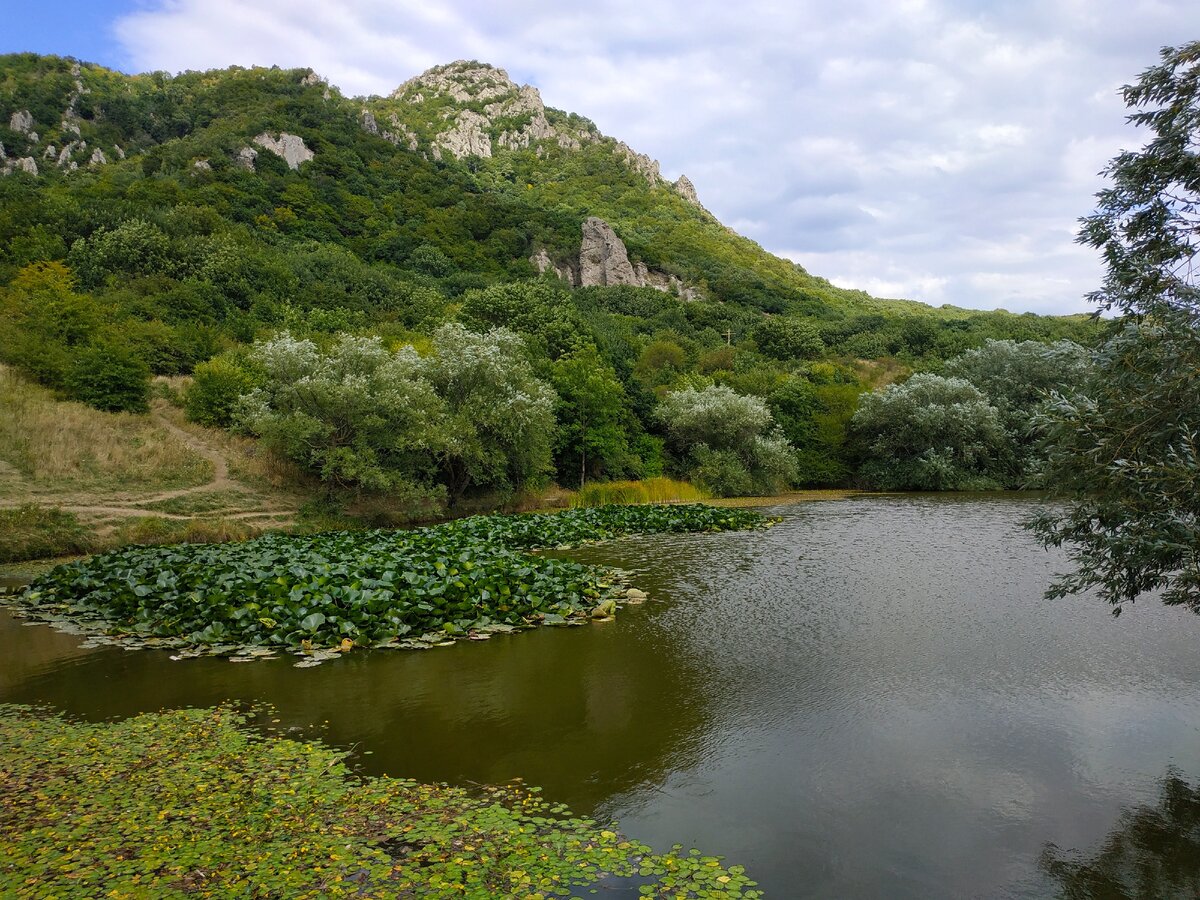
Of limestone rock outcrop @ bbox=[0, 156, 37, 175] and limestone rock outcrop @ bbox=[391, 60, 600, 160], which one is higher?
limestone rock outcrop @ bbox=[391, 60, 600, 160]

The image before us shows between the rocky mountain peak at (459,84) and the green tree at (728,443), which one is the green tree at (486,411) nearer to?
the green tree at (728,443)

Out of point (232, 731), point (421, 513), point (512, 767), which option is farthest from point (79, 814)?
point (421, 513)

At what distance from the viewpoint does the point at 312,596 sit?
11594 millimetres

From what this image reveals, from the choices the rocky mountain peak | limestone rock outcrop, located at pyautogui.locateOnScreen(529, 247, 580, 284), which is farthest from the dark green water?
the rocky mountain peak

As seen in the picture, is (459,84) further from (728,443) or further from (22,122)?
(728,443)

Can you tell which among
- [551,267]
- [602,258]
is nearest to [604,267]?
[602,258]

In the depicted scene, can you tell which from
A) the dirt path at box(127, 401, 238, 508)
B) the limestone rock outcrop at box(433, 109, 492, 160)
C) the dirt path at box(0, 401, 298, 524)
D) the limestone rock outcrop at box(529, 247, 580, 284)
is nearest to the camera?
the dirt path at box(0, 401, 298, 524)

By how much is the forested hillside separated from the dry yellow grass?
144 centimetres

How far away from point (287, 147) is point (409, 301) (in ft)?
112

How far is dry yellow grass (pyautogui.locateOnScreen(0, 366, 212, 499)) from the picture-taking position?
22359mm

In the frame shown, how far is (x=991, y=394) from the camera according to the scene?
44.8 metres

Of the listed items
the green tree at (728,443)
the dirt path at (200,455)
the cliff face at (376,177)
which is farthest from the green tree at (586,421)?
the cliff face at (376,177)

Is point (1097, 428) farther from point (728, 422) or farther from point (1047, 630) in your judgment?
point (728, 422)

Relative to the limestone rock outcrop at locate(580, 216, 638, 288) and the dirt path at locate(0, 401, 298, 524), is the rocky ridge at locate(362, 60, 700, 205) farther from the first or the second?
the dirt path at locate(0, 401, 298, 524)
